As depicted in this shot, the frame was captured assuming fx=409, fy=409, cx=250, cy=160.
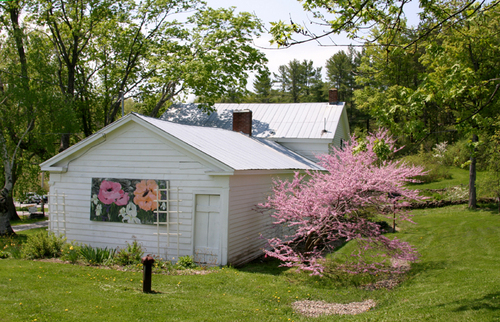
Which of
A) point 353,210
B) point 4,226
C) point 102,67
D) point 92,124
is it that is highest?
point 102,67

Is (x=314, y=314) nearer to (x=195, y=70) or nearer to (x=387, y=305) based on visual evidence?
(x=387, y=305)

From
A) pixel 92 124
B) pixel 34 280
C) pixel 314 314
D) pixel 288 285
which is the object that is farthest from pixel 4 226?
pixel 314 314

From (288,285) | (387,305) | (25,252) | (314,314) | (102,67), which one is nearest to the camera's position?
(314,314)

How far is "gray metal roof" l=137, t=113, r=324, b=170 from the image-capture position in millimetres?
12266

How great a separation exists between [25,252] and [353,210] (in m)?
9.63

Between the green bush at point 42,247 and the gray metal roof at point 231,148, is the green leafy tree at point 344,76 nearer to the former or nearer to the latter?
the gray metal roof at point 231,148

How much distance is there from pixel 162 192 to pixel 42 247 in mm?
3924

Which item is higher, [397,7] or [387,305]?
[397,7]

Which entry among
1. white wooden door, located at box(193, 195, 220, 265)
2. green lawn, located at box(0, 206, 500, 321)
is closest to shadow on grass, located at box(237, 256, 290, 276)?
green lawn, located at box(0, 206, 500, 321)

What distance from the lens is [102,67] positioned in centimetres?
2692

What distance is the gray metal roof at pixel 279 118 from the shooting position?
21.5 m

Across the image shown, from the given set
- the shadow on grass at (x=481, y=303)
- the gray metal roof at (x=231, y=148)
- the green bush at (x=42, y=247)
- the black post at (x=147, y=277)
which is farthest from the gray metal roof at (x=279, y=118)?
the black post at (x=147, y=277)

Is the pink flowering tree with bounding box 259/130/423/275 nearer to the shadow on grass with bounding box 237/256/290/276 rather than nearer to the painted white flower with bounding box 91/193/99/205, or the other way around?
the shadow on grass with bounding box 237/256/290/276

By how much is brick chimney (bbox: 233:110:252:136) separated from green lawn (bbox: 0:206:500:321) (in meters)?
8.67
